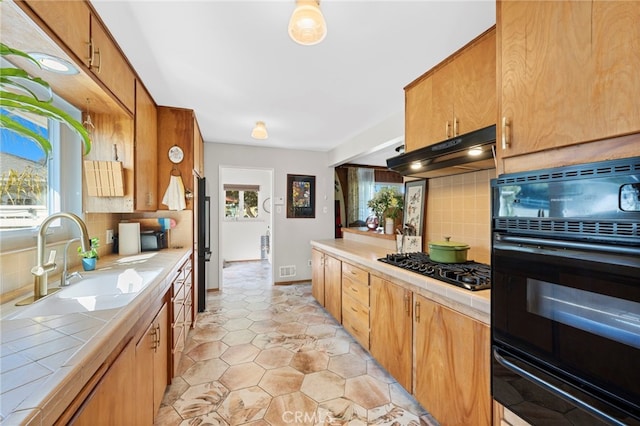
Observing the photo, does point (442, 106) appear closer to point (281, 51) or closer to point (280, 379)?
point (281, 51)

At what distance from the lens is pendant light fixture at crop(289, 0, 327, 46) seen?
126 centimetres

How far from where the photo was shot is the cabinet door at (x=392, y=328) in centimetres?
176

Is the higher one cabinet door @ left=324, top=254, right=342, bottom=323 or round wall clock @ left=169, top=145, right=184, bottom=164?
round wall clock @ left=169, top=145, right=184, bottom=164

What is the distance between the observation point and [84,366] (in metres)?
0.75

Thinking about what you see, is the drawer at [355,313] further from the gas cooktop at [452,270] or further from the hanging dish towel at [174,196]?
the hanging dish towel at [174,196]

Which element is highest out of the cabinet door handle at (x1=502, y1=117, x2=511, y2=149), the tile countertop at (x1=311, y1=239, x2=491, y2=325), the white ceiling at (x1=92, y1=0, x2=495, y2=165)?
the white ceiling at (x1=92, y1=0, x2=495, y2=165)

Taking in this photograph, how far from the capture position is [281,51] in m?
1.82

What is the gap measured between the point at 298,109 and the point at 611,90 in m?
2.49

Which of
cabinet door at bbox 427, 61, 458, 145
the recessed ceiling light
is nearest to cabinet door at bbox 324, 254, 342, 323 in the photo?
cabinet door at bbox 427, 61, 458, 145

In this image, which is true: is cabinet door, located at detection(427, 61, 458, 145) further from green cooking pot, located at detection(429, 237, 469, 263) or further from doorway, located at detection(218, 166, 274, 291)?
doorway, located at detection(218, 166, 274, 291)

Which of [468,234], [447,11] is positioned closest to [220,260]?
[468,234]

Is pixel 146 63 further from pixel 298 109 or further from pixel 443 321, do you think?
pixel 443 321

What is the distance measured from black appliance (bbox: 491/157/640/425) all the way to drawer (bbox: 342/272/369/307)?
124cm

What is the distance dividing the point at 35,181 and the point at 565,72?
8.71ft
